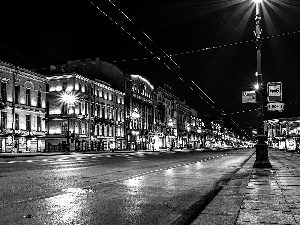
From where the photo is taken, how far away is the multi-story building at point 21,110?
5292cm

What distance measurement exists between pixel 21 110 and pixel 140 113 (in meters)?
47.9

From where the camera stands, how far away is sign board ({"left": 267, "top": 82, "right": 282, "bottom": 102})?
17.9 metres

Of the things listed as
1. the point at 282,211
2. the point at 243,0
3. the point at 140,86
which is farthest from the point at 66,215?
the point at 140,86

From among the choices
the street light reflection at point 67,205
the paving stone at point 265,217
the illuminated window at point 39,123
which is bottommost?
the street light reflection at point 67,205

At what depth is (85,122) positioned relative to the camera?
236 ft

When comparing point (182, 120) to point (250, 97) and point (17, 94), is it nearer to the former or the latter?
point (17, 94)

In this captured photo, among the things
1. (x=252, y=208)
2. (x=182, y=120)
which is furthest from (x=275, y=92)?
(x=182, y=120)

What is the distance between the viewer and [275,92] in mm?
17953

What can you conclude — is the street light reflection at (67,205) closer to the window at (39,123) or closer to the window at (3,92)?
the window at (3,92)

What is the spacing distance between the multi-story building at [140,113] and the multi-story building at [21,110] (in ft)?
96.5

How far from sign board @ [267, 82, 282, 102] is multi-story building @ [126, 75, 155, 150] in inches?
2756

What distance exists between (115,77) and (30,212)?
276ft

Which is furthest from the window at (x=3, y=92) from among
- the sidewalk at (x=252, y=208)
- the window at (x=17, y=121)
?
the sidewalk at (x=252, y=208)

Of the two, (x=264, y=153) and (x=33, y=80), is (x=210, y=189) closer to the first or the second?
(x=264, y=153)
